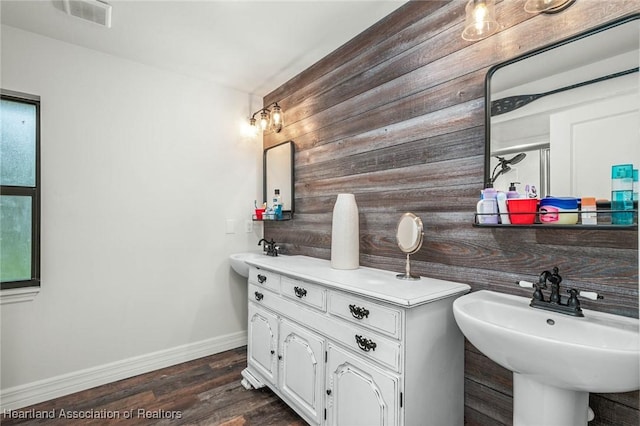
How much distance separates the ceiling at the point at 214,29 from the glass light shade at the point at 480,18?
59cm

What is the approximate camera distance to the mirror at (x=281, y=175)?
9.10 ft

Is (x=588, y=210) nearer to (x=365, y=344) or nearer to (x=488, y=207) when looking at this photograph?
(x=488, y=207)

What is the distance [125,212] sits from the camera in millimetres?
2436

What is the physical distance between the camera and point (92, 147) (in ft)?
7.57

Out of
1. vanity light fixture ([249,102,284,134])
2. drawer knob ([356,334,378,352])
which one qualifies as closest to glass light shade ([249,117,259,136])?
vanity light fixture ([249,102,284,134])

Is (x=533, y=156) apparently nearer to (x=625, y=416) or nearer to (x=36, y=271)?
(x=625, y=416)

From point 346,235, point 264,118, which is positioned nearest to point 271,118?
point 264,118

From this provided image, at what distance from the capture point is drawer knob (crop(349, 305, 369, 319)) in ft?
4.64

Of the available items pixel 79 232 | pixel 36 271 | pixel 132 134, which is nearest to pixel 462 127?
pixel 132 134

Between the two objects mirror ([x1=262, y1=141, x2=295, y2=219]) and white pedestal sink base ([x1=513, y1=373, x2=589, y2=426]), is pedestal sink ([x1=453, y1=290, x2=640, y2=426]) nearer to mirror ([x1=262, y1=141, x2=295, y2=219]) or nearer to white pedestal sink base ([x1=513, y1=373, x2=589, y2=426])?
white pedestal sink base ([x1=513, y1=373, x2=589, y2=426])

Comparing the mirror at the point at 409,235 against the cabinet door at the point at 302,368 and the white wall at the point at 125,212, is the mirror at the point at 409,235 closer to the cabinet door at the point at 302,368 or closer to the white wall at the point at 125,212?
the cabinet door at the point at 302,368

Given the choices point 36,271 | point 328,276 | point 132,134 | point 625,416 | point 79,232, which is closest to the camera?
point 625,416

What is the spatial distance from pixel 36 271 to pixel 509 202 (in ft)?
9.18

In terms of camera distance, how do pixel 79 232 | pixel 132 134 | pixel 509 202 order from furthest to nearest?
pixel 132 134, pixel 79 232, pixel 509 202
